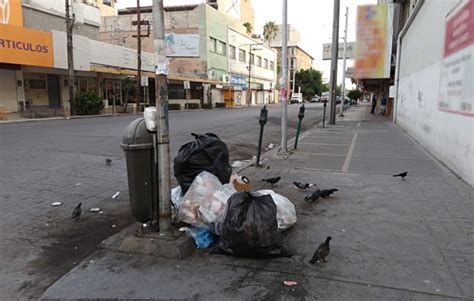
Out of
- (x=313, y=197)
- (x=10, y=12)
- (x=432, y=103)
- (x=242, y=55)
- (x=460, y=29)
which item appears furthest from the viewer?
(x=242, y=55)

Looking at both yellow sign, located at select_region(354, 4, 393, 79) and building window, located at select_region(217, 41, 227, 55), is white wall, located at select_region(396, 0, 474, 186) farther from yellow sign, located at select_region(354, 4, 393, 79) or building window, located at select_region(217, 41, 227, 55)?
building window, located at select_region(217, 41, 227, 55)

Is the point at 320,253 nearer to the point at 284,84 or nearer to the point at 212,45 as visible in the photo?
the point at 284,84

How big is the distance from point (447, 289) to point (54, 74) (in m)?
30.7

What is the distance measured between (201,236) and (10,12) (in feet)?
86.0

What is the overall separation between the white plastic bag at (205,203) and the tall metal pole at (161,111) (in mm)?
292

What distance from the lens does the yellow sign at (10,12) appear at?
79.7 ft

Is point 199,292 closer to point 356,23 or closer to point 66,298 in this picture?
point 66,298

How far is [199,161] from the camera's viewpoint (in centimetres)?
485

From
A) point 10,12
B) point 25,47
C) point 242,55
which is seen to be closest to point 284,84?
point 25,47

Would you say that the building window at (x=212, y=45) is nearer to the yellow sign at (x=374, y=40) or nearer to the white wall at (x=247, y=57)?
the white wall at (x=247, y=57)

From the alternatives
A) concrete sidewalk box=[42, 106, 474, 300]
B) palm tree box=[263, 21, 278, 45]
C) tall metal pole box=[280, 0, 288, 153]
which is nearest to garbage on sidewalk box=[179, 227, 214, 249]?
concrete sidewalk box=[42, 106, 474, 300]

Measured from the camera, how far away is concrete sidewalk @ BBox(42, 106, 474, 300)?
127 inches

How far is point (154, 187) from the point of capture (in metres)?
4.16

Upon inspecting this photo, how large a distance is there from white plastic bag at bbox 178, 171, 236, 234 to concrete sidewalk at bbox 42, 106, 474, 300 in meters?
0.38
